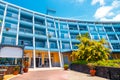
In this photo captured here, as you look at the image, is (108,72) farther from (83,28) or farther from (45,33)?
(83,28)

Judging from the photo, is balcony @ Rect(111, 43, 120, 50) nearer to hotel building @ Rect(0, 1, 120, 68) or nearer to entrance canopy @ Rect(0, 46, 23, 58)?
hotel building @ Rect(0, 1, 120, 68)

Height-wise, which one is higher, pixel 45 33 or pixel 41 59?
pixel 45 33

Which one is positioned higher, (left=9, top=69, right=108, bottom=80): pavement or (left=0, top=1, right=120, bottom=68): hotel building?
(left=0, top=1, right=120, bottom=68): hotel building

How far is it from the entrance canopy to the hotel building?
969cm

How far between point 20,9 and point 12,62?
18717mm

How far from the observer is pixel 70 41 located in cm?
3762

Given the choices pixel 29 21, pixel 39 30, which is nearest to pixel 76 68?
pixel 39 30

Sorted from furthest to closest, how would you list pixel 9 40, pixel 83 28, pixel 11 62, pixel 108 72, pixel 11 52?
pixel 83 28 < pixel 9 40 < pixel 11 62 < pixel 11 52 < pixel 108 72

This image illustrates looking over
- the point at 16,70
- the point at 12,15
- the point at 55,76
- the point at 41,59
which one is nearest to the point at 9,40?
the point at 12,15

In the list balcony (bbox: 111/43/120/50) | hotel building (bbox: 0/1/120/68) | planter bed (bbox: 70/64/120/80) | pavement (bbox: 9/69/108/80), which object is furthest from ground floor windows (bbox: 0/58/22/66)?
balcony (bbox: 111/43/120/50)

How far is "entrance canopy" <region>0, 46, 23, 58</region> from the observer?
1788cm

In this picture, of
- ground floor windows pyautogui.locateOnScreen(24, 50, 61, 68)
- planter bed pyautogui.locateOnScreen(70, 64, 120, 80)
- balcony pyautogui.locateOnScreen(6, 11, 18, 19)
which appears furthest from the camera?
ground floor windows pyautogui.locateOnScreen(24, 50, 61, 68)

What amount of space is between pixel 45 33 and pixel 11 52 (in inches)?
718

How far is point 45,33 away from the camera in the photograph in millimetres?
36062
